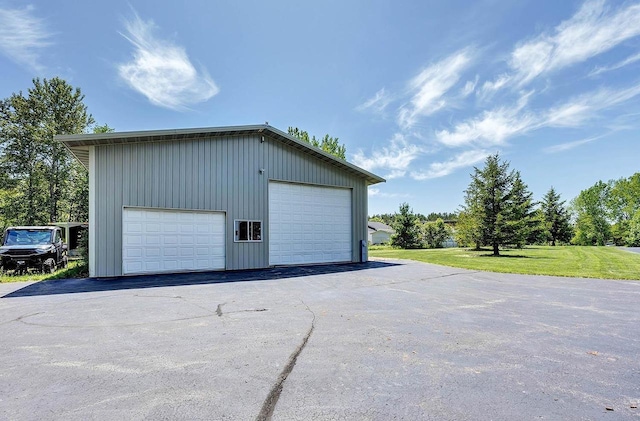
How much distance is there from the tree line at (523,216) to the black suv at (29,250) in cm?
2364

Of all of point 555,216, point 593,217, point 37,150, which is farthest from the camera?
point 593,217

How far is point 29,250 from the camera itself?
1123 cm

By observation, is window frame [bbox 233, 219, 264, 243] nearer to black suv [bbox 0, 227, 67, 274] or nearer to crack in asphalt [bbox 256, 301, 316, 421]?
black suv [bbox 0, 227, 67, 274]

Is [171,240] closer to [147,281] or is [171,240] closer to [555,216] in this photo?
[147,281]

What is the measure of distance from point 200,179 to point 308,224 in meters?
5.00

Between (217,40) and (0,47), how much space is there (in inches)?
549

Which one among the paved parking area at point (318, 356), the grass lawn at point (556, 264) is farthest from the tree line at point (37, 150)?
the grass lawn at point (556, 264)

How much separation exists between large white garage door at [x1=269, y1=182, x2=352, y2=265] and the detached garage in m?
0.05

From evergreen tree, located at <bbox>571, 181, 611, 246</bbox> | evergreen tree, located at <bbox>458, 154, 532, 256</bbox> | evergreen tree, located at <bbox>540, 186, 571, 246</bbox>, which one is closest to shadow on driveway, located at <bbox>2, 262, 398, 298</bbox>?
evergreen tree, located at <bbox>458, 154, 532, 256</bbox>

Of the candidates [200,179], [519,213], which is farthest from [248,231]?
[519,213]

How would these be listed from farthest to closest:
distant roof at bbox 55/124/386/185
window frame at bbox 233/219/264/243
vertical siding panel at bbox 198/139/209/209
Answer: window frame at bbox 233/219/264/243 < vertical siding panel at bbox 198/139/209/209 < distant roof at bbox 55/124/386/185

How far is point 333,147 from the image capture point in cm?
3722

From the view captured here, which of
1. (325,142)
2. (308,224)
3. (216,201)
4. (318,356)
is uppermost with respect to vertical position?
(325,142)

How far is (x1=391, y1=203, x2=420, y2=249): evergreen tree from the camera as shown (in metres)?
34.3
